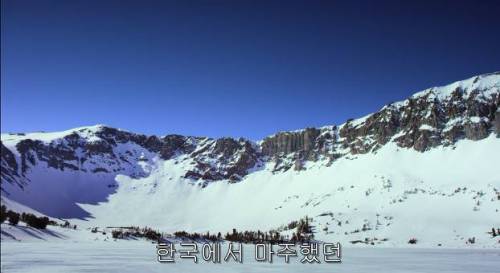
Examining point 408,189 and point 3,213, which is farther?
point 408,189

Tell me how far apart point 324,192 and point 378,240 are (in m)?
71.2

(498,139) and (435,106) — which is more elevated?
(435,106)

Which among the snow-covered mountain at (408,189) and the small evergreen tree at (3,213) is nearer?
the small evergreen tree at (3,213)

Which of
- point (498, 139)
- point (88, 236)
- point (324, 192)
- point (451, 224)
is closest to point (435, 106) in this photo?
point (498, 139)

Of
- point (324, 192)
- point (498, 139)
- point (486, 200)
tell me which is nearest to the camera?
point (486, 200)

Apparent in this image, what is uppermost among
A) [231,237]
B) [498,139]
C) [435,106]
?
[435,106]

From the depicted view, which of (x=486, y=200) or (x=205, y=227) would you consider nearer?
(x=486, y=200)

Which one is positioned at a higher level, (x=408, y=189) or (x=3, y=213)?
(x=408, y=189)

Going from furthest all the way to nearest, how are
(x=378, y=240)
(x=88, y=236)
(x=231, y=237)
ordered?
(x=231, y=237)
(x=378, y=240)
(x=88, y=236)

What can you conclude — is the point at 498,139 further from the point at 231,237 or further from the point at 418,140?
the point at 231,237

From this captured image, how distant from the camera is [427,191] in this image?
132250 mm

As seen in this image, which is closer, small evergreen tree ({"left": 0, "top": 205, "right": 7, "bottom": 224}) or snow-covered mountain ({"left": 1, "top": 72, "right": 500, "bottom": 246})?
small evergreen tree ({"left": 0, "top": 205, "right": 7, "bottom": 224})

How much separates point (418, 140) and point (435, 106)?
1608cm

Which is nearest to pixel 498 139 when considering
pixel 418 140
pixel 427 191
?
pixel 418 140
